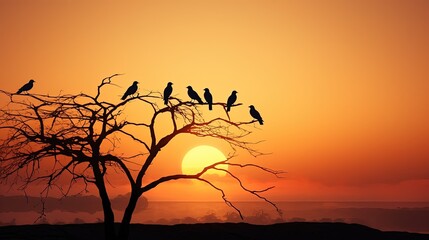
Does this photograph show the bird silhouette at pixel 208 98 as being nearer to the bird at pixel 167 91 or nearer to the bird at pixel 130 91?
the bird at pixel 167 91

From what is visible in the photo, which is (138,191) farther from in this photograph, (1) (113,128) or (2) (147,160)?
(1) (113,128)

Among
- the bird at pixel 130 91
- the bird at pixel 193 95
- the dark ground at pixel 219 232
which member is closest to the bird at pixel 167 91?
the bird at pixel 193 95

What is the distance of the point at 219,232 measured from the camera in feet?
78.7

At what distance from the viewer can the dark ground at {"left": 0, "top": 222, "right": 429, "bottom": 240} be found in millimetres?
22438

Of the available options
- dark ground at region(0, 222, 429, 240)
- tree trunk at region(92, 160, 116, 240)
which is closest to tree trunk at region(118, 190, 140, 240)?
tree trunk at region(92, 160, 116, 240)

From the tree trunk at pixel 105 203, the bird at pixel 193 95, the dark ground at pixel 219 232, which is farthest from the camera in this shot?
the dark ground at pixel 219 232

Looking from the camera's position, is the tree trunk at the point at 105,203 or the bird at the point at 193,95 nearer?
the bird at the point at 193,95

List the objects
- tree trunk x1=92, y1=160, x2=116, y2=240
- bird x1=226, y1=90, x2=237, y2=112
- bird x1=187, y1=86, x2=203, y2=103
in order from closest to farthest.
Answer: bird x1=226, y1=90, x2=237, y2=112, bird x1=187, y1=86, x2=203, y2=103, tree trunk x1=92, y1=160, x2=116, y2=240

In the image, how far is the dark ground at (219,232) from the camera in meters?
22.4

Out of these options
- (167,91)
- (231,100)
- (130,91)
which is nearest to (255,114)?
(231,100)

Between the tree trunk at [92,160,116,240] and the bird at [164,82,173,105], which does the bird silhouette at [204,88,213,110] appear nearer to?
the bird at [164,82,173,105]

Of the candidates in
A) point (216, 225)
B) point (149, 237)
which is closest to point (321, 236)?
point (216, 225)

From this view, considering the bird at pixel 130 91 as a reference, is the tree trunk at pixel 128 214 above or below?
below

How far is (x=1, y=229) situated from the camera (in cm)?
2328
